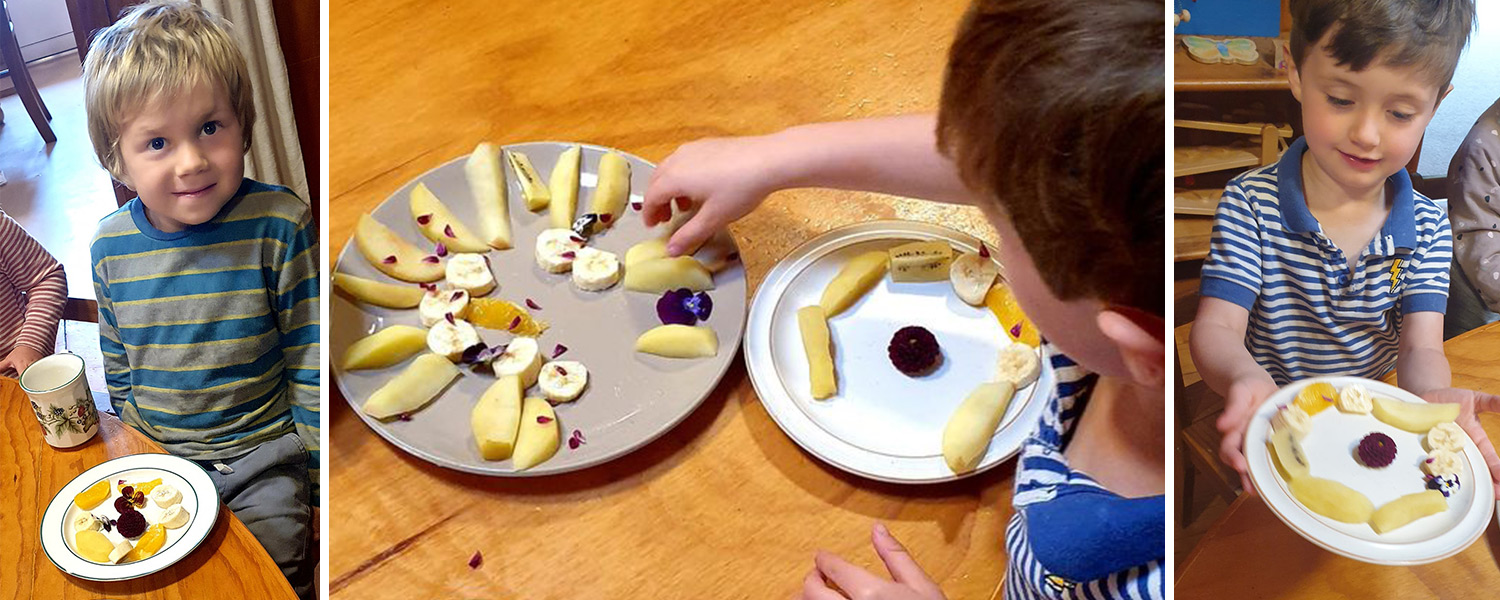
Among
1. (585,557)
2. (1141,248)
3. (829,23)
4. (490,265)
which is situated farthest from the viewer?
(829,23)

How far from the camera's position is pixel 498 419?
0.65m

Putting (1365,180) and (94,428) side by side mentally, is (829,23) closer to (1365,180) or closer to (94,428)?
(1365,180)

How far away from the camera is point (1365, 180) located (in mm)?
484

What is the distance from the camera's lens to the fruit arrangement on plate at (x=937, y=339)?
63cm

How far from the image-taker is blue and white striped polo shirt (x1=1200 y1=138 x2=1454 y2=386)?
0.49 meters

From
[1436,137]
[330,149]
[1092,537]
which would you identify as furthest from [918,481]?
[330,149]

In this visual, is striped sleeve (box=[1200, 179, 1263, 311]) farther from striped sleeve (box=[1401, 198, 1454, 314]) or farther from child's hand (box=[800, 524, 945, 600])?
child's hand (box=[800, 524, 945, 600])

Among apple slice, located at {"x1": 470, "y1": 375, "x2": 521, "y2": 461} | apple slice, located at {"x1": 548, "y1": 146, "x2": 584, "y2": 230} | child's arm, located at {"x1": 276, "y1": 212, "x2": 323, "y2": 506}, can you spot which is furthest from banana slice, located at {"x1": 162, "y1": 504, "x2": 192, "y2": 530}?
apple slice, located at {"x1": 548, "y1": 146, "x2": 584, "y2": 230}

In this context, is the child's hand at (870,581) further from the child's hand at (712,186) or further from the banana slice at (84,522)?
the banana slice at (84,522)

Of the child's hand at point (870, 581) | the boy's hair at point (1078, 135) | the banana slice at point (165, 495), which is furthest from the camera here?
the banana slice at point (165, 495)

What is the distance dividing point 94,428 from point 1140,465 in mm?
674

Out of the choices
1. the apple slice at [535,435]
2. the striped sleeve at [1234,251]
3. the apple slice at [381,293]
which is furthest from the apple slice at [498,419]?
the striped sleeve at [1234,251]

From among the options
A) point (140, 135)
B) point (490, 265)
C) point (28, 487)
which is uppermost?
point (140, 135)

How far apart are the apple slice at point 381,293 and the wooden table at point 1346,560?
53 centimetres
